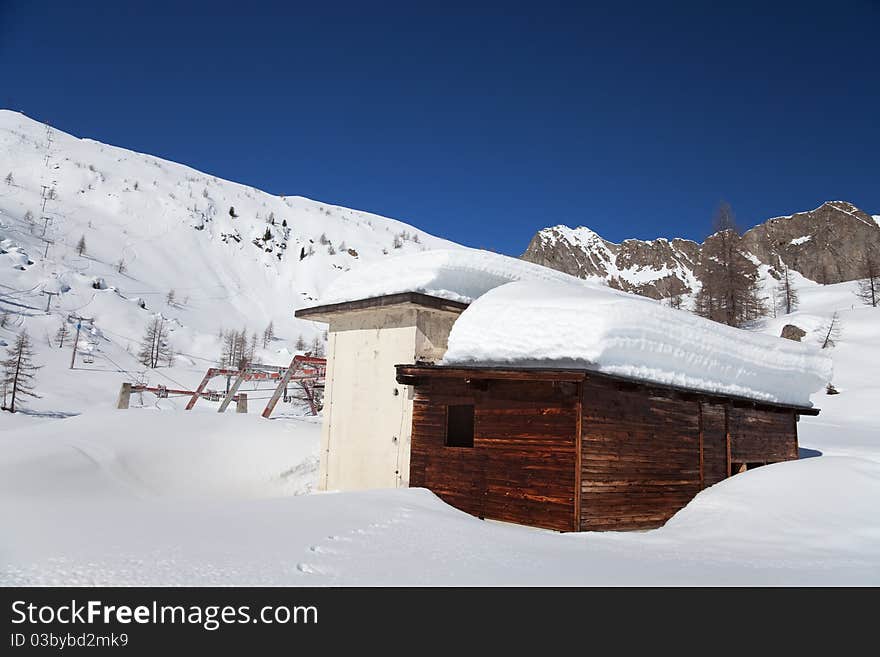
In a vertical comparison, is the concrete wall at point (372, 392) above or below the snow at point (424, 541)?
above

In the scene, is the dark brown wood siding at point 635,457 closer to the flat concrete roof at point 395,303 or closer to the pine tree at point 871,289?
the flat concrete roof at point 395,303

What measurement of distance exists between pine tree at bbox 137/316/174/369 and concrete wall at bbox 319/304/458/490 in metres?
42.0

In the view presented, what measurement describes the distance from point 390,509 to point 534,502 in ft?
8.90

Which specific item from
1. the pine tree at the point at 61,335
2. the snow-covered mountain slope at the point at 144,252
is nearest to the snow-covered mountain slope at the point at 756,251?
the snow-covered mountain slope at the point at 144,252

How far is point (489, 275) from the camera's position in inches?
569

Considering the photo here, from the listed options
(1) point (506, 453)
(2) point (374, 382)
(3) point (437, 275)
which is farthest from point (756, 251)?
(1) point (506, 453)

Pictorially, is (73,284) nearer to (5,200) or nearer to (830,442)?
(5,200)

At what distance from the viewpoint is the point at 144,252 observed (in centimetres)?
7838

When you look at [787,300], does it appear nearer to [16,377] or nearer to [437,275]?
[437,275]

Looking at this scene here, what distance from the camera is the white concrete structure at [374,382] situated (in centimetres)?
1313

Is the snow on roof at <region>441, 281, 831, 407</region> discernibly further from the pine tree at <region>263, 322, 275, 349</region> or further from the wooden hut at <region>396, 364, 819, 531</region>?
the pine tree at <region>263, 322, 275, 349</region>

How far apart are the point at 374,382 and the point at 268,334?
196 ft

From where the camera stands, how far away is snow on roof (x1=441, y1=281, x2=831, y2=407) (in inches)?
422

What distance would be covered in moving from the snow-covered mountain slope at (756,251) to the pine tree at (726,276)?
3889 centimetres
